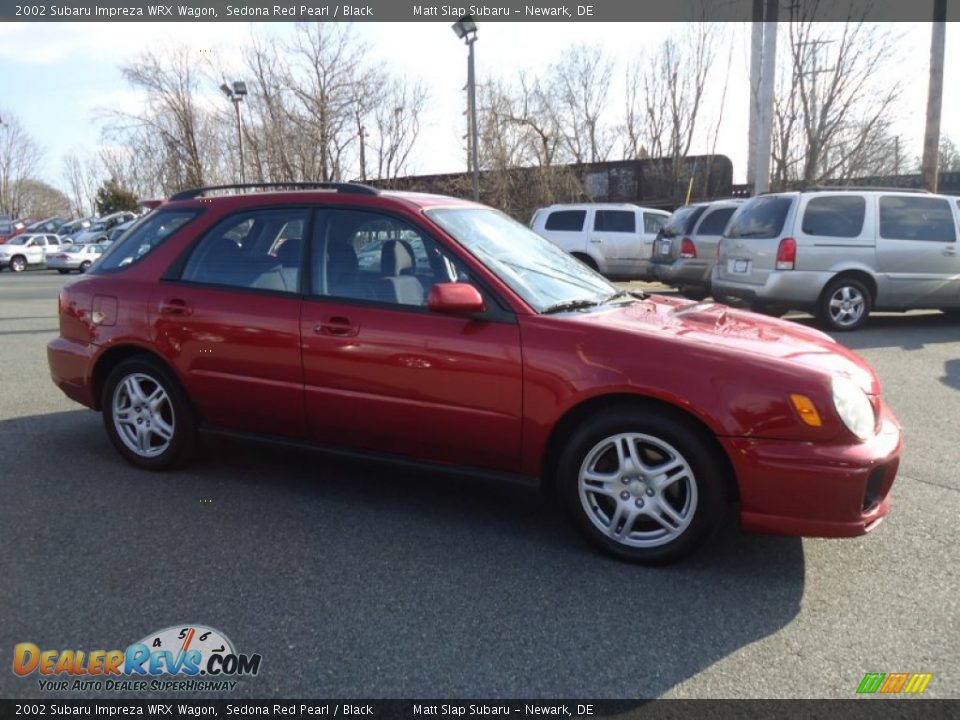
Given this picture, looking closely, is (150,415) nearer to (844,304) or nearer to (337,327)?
(337,327)

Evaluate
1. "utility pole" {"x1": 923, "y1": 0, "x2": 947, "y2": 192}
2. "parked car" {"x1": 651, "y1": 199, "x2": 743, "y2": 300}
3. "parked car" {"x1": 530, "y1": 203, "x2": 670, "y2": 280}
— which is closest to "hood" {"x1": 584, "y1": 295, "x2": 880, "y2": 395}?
"parked car" {"x1": 651, "y1": 199, "x2": 743, "y2": 300}

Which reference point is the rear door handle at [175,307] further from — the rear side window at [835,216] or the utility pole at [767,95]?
the utility pole at [767,95]

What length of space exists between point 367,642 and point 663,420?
4.97 ft

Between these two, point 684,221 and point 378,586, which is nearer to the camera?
point 378,586

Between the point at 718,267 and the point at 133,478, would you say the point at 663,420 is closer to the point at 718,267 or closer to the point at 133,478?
the point at 133,478

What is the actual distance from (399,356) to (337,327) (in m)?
0.42

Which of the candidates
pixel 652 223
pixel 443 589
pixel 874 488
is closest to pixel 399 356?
pixel 443 589

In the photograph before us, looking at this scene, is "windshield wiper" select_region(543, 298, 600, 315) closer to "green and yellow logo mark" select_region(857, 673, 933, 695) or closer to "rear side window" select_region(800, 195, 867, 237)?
"green and yellow logo mark" select_region(857, 673, 933, 695)

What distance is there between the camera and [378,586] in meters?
3.14

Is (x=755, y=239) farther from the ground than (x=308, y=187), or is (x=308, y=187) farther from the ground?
(x=308, y=187)

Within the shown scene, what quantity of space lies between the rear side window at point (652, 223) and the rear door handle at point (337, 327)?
44.9 ft

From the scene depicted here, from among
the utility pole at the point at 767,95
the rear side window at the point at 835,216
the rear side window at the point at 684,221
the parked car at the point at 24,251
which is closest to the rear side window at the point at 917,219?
the rear side window at the point at 835,216

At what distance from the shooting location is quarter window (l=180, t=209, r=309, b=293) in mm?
4145
